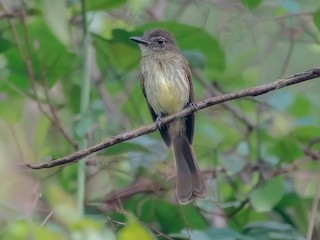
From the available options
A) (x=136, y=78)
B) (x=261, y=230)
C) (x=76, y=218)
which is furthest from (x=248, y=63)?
(x=76, y=218)

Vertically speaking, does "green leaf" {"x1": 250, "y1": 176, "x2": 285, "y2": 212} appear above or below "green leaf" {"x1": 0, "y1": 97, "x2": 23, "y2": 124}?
below

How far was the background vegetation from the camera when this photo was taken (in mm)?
2820

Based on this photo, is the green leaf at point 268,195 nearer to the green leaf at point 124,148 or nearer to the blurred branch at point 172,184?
the blurred branch at point 172,184

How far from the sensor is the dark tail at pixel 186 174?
2785 millimetres

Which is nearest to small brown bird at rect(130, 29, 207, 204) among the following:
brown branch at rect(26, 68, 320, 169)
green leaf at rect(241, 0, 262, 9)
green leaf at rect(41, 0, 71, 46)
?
green leaf at rect(241, 0, 262, 9)

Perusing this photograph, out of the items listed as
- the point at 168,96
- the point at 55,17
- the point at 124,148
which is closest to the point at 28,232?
the point at 55,17

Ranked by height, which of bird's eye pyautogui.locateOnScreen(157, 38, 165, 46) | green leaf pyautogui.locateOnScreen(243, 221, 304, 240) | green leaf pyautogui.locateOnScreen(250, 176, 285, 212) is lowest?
green leaf pyautogui.locateOnScreen(243, 221, 304, 240)

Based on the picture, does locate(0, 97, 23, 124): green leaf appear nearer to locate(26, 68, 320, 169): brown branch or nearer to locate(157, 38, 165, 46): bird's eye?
locate(157, 38, 165, 46): bird's eye

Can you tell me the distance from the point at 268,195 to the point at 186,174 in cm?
34

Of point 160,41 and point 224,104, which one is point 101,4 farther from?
point 224,104

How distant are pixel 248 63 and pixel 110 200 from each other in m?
1.12

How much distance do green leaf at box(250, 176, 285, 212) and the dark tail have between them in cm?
18

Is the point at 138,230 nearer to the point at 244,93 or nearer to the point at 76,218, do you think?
the point at 76,218

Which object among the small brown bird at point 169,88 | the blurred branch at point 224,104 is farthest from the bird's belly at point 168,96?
the blurred branch at point 224,104
